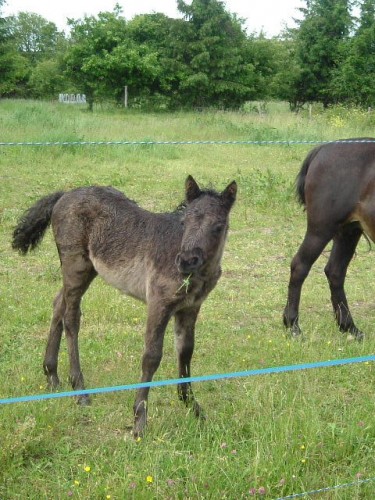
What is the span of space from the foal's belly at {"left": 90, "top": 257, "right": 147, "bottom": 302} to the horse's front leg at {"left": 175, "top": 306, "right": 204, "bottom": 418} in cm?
30

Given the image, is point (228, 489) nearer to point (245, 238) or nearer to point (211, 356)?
point (211, 356)

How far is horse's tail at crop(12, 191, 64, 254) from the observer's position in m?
4.55

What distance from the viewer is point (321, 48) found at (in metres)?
33.9

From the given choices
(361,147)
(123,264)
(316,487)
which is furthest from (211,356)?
(361,147)

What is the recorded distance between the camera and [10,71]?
33062 mm

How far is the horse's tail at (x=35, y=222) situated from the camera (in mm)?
4551

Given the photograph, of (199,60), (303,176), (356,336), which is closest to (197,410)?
(356,336)

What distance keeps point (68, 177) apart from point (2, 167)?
58.0 inches

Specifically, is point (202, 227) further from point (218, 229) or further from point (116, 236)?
point (116, 236)

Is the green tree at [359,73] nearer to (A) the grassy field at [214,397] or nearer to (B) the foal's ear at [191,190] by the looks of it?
(A) the grassy field at [214,397]

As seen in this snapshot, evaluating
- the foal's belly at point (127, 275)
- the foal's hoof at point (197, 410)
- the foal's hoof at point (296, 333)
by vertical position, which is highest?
the foal's belly at point (127, 275)

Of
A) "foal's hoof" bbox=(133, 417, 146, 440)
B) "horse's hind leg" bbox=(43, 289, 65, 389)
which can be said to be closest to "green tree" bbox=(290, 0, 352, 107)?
"horse's hind leg" bbox=(43, 289, 65, 389)

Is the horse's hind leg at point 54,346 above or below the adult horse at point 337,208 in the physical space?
below

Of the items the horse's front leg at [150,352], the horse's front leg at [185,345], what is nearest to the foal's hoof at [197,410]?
the horse's front leg at [185,345]
